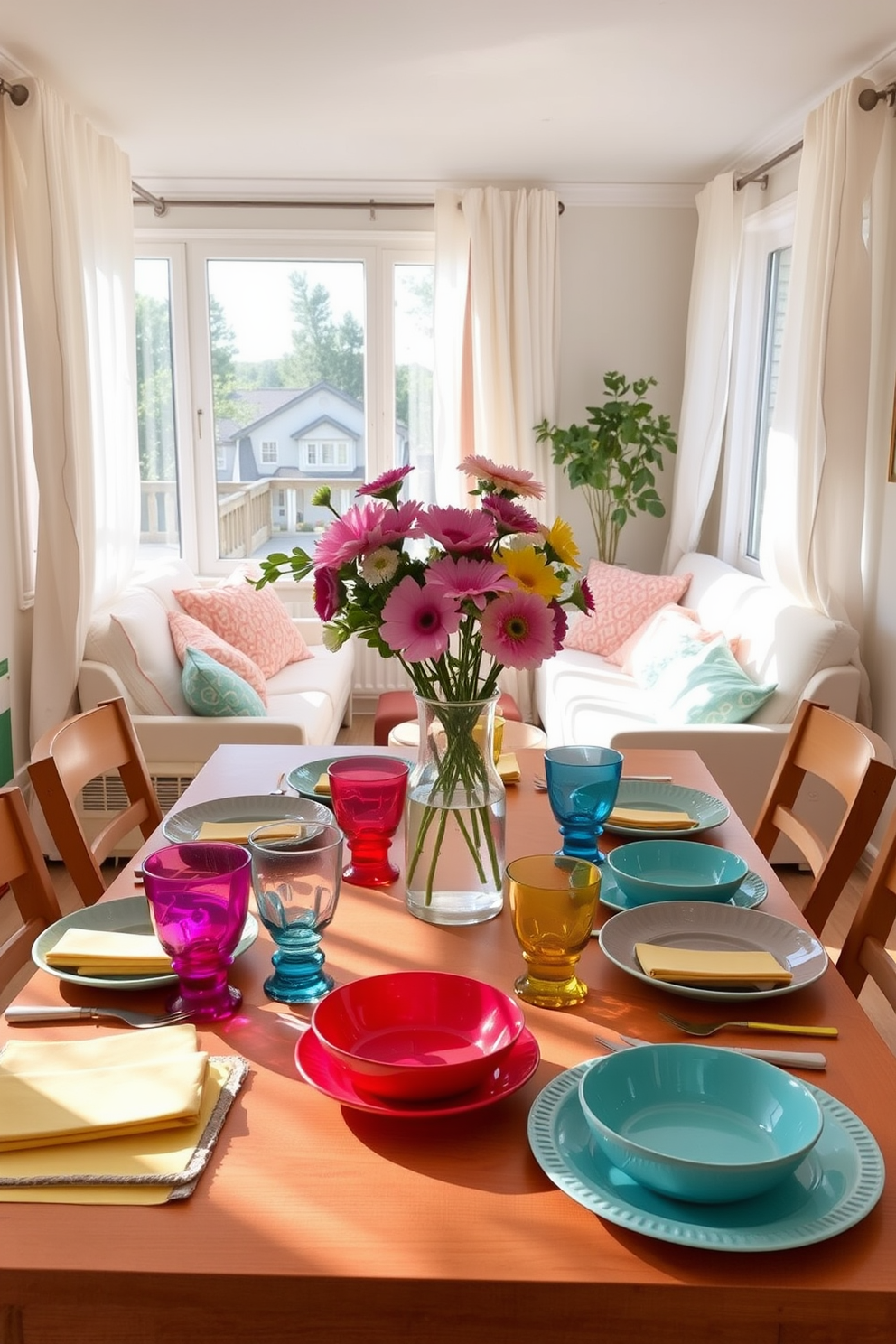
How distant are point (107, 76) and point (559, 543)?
3.13 meters

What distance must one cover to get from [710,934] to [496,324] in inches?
166

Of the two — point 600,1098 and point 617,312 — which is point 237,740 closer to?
point 600,1098

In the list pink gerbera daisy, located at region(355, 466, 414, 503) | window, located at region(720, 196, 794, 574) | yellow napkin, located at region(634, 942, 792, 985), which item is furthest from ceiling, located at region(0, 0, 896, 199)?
yellow napkin, located at region(634, 942, 792, 985)

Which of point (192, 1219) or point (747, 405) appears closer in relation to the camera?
point (192, 1219)

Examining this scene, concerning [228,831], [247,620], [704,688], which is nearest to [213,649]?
[247,620]

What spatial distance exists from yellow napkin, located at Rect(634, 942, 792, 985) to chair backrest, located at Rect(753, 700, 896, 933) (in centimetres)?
49

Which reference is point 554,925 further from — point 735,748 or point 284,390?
point 284,390

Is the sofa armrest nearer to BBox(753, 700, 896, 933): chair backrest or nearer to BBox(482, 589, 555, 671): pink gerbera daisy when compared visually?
BBox(753, 700, 896, 933): chair backrest

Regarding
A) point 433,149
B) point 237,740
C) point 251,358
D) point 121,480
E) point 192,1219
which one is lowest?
point 237,740

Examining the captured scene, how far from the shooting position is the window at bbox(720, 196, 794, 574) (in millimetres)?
5016

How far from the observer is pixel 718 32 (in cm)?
332

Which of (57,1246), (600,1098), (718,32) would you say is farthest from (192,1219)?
(718,32)

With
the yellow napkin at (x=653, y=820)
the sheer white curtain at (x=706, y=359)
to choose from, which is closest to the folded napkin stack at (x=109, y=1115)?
the yellow napkin at (x=653, y=820)

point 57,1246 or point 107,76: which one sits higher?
point 107,76
